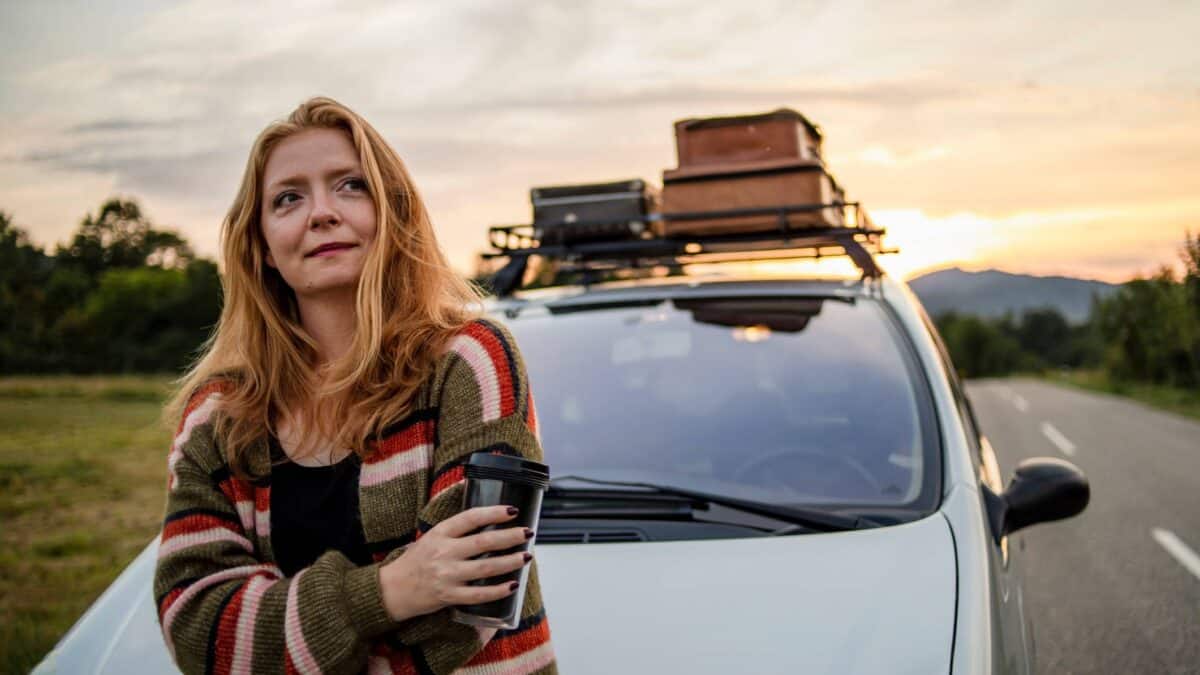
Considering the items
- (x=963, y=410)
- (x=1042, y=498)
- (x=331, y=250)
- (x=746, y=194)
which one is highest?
(x=746, y=194)

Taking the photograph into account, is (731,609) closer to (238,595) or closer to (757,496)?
(757,496)

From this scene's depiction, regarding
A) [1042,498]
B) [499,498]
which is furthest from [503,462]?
[1042,498]

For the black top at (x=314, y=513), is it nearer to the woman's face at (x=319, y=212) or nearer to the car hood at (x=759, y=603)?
the woman's face at (x=319, y=212)

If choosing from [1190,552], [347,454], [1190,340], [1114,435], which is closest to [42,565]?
[347,454]

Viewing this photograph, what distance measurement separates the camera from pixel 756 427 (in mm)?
2748

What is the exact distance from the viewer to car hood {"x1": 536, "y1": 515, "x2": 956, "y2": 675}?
6.03 feet


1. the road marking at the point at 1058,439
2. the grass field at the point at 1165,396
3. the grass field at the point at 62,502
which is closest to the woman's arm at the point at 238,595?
the grass field at the point at 62,502

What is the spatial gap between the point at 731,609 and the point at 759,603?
5 cm

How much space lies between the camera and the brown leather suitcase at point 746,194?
346cm

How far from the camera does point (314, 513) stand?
1.51 metres

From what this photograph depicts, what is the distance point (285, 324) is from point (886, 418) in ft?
5.10

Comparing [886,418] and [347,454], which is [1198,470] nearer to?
[886,418]

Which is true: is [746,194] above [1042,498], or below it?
above

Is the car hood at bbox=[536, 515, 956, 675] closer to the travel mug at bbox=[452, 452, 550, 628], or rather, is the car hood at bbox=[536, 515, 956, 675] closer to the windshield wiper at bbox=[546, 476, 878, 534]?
the windshield wiper at bbox=[546, 476, 878, 534]
